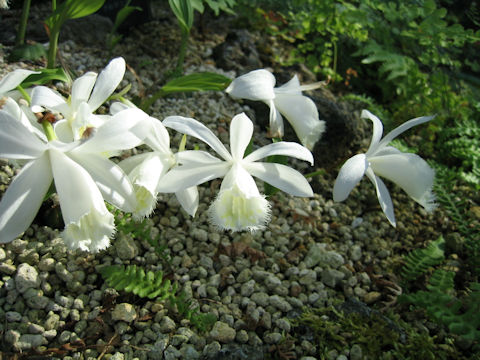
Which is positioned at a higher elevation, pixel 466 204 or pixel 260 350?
pixel 260 350

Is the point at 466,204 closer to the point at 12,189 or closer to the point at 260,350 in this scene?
Result: the point at 260,350

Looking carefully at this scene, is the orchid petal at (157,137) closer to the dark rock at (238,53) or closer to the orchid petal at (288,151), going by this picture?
the orchid petal at (288,151)

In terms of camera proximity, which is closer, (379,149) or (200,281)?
(379,149)

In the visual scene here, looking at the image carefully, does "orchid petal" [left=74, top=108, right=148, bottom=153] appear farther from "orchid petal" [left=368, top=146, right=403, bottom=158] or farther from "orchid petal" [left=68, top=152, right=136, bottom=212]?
"orchid petal" [left=368, top=146, right=403, bottom=158]

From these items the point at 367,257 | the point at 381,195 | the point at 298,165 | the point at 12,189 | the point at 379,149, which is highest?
the point at 12,189

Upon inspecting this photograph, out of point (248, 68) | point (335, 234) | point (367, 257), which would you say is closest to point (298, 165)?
point (335, 234)

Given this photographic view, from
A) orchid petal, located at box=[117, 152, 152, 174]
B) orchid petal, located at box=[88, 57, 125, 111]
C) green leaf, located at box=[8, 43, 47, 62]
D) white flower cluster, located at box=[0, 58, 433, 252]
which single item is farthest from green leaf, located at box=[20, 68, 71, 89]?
green leaf, located at box=[8, 43, 47, 62]

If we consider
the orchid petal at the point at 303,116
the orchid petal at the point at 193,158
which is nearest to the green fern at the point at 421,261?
the orchid petal at the point at 303,116
